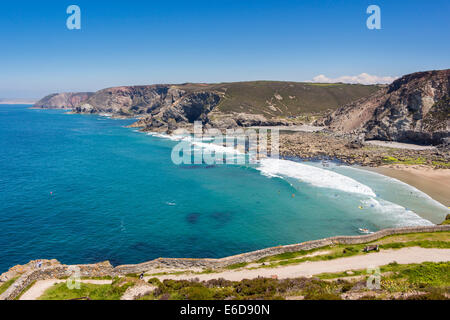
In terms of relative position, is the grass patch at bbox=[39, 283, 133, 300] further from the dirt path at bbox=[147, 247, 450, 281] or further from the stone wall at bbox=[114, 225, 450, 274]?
the dirt path at bbox=[147, 247, 450, 281]

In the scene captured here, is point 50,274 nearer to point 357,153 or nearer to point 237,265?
point 237,265

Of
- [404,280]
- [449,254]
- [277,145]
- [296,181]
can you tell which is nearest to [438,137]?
Result: [277,145]

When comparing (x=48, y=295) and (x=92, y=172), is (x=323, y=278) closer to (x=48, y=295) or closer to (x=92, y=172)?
(x=48, y=295)

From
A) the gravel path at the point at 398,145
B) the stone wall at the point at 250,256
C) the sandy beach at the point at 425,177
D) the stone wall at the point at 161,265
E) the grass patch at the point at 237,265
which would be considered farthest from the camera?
the gravel path at the point at 398,145

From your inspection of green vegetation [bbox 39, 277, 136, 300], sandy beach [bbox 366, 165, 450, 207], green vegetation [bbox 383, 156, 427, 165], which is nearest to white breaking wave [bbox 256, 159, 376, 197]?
sandy beach [bbox 366, 165, 450, 207]

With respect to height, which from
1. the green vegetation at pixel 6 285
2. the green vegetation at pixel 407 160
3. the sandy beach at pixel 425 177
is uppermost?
the green vegetation at pixel 407 160

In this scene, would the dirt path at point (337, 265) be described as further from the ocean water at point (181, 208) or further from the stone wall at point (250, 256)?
the ocean water at point (181, 208)

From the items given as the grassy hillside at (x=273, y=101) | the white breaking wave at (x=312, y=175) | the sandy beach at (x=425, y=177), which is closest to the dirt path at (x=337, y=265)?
the white breaking wave at (x=312, y=175)
